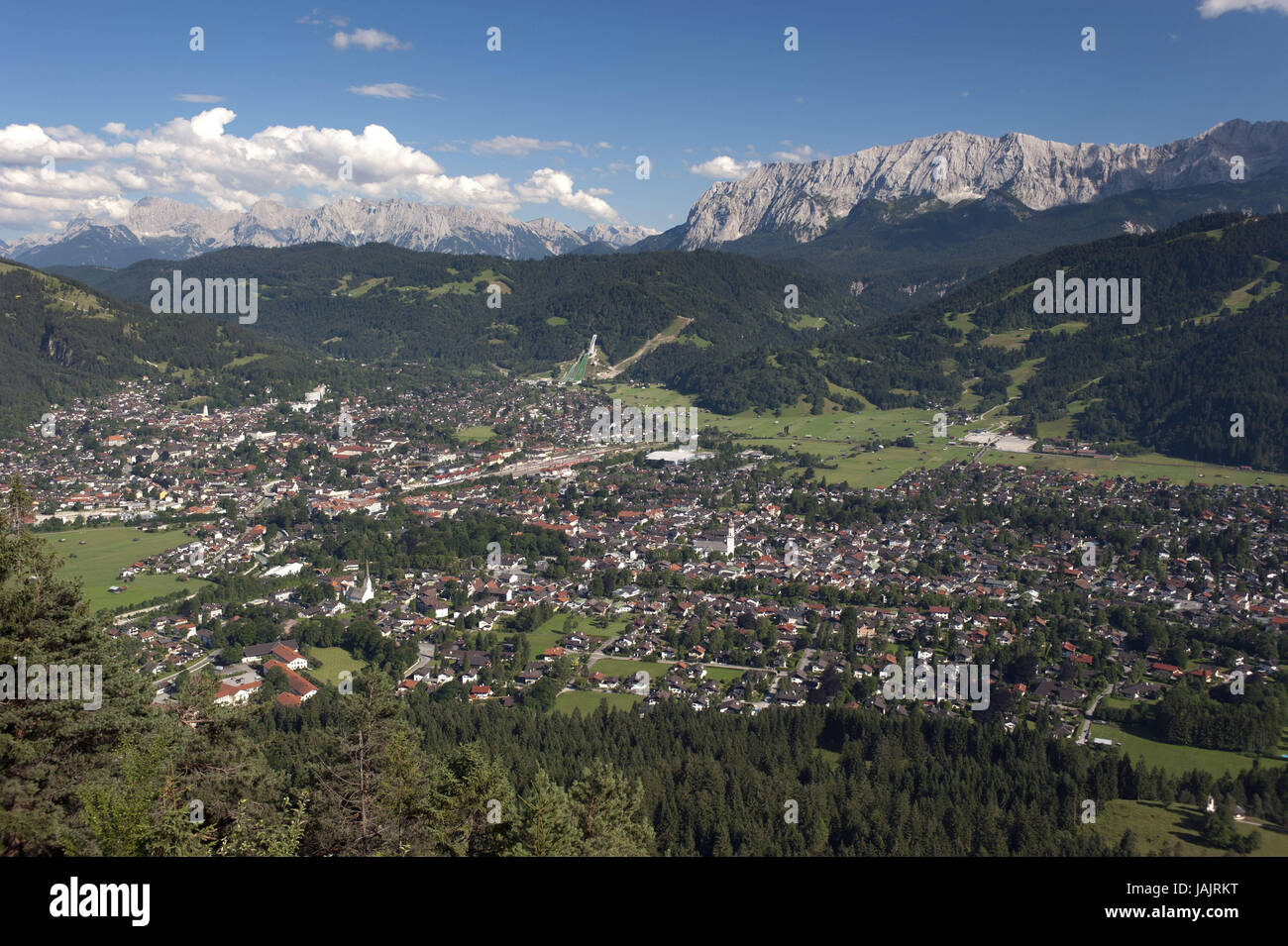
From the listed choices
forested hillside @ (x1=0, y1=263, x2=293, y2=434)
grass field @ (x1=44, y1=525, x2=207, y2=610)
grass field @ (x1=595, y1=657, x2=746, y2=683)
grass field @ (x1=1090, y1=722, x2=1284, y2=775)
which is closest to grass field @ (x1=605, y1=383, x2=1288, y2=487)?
grass field @ (x1=595, y1=657, x2=746, y2=683)

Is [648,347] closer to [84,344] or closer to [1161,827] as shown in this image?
[84,344]

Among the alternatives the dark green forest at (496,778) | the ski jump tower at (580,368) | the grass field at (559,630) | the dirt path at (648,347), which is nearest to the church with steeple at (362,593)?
the grass field at (559,630)

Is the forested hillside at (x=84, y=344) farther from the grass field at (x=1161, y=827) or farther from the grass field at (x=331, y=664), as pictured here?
the grass field at (x=1161, y=827)

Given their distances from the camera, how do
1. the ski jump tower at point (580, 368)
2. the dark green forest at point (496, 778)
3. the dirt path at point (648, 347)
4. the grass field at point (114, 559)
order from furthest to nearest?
1. the dirt path at point (648, 347)
2. the ski jump tower at point (580, 368)
3. the grass field at point (114, 559)
4. the dark green forest at point (496, 778)
